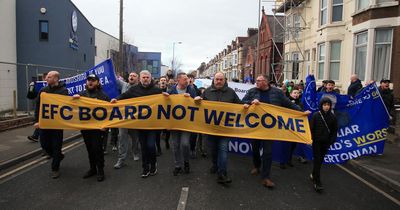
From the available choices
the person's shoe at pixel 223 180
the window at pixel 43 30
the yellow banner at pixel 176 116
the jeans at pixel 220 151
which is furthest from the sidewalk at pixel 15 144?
the window at pixel 43 30

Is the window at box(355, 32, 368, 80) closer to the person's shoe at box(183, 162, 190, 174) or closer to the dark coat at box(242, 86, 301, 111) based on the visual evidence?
the dark coat at box(242, 86, 301, 111)

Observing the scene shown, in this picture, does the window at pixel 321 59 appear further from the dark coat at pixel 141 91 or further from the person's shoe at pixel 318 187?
the dark coat at pixel 141 91

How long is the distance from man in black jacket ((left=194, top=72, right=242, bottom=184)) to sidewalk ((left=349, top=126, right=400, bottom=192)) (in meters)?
2.93

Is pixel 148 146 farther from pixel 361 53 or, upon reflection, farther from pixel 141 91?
pixel 361 53

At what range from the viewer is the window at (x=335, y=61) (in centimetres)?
1872

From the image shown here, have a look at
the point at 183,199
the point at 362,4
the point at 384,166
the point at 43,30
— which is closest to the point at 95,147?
the point at 183,199

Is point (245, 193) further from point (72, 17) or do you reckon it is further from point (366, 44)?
point (72, 17)

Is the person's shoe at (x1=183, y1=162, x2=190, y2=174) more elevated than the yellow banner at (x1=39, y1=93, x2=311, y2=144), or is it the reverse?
the yellow banner at (x1=39, y1=93, x2=311, y2=144)

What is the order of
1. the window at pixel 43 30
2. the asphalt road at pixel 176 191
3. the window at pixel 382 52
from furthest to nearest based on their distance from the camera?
the window at pixel 43 30
the window at pixel 382 52
the asphalt road at pixel 176 191

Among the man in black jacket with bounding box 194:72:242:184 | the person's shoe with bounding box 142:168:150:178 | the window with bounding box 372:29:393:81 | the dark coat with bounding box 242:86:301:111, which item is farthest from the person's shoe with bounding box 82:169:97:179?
the window with bounding box 372:29:393:81

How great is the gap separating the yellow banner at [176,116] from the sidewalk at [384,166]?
1787 mm

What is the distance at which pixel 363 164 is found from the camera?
7.64 metres

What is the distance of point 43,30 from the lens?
25000 millimetres

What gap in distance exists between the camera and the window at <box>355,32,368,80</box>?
1566cm
